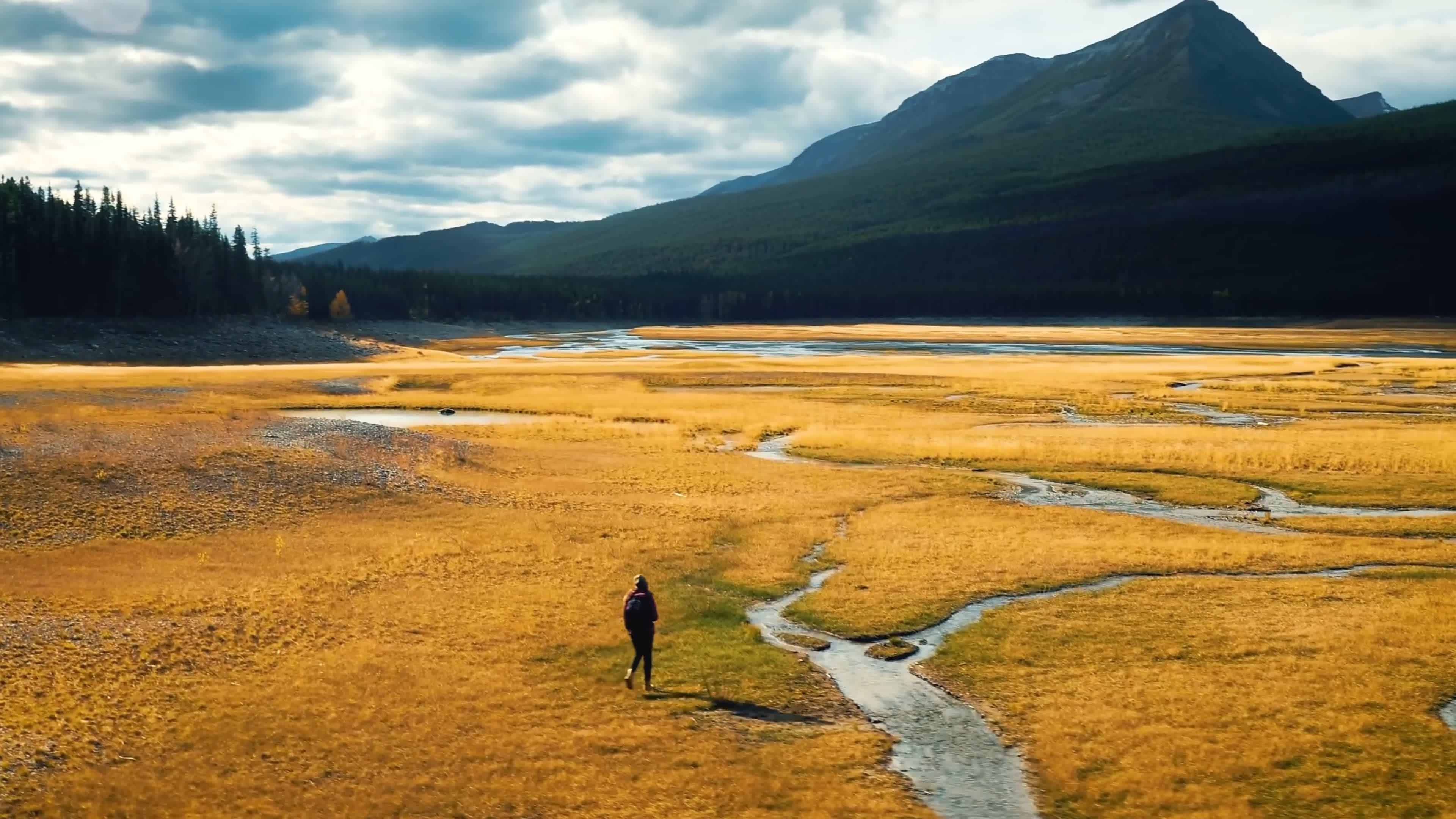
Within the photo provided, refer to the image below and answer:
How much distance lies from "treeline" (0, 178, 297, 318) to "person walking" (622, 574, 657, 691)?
119295 millimetres

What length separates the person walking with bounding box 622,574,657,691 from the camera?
24.7 meters

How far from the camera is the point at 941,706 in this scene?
81.9ft

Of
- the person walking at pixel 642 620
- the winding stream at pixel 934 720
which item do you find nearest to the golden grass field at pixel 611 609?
the winding stream at pixel 934 720

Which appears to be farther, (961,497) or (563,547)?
(961,497)

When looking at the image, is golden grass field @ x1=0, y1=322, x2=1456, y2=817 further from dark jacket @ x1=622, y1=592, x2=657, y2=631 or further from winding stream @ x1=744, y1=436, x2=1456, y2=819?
dark jacket @ x1=622, y1=592, x2=657, y2=631

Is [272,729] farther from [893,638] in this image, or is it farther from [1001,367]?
[1001,367]

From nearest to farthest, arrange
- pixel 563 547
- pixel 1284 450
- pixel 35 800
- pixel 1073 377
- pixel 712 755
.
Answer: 1. pixel 35 800
2. pixel 712 755
3. pixel 563 547
4. pixel 1284 450
5. pixel 1073 377

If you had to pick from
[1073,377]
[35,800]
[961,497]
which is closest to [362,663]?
[35,800]

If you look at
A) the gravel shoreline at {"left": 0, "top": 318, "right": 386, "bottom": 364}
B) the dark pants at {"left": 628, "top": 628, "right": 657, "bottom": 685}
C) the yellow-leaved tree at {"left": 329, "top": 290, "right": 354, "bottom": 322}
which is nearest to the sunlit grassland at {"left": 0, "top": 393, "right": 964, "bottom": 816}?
the dark pants at {"left": 628, "top": 628, "right": 657, "bottom": 685}

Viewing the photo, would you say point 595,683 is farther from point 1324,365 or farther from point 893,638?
point 1324,365

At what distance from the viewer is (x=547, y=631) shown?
2934 centimetres

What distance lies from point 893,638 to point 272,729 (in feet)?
49.6

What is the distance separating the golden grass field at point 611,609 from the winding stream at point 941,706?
0.56m

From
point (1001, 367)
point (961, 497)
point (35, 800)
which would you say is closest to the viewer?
point (35, 800)
